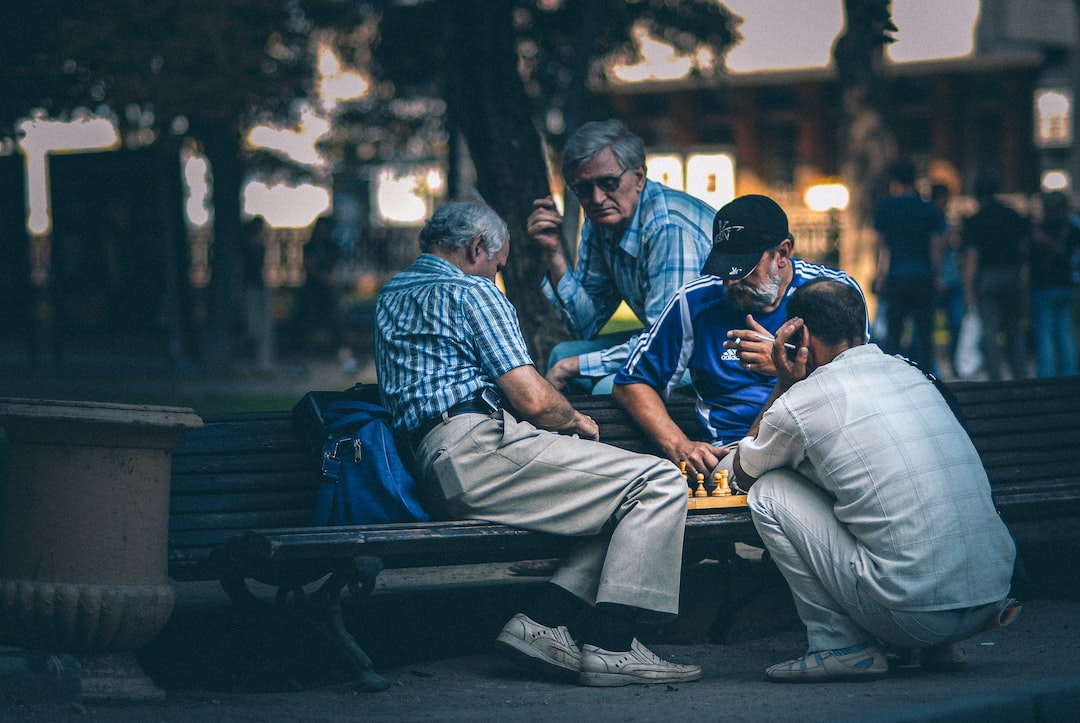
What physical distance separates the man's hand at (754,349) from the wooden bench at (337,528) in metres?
0.51

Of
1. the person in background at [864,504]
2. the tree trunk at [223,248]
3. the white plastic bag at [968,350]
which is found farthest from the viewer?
the tree trunk at [223,248]

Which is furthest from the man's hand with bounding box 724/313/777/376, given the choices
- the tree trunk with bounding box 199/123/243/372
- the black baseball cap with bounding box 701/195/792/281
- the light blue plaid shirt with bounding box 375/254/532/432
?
the tree trunk with bounding box 199/123/243/372

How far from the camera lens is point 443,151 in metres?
26.7

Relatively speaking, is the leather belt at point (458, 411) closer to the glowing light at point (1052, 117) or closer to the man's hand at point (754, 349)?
the man's hand at point (754, 349)

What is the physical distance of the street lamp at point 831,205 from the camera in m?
34.2

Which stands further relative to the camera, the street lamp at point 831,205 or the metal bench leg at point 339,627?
the street lamp at point 831,205

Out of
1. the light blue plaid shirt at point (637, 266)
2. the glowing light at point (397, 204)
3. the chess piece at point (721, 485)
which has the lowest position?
the chess piece at point (721, 485)

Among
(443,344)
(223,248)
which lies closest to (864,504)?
(443,344)

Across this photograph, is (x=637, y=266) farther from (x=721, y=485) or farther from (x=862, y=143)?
(x=862, y=143)

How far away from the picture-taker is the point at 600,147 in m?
6.12

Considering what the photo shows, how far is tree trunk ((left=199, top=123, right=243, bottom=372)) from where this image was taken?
59.3 feet

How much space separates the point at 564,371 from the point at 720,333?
957 mm

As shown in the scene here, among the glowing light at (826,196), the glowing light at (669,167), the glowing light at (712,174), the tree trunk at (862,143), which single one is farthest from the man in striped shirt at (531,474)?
the glowing light at (826,196)

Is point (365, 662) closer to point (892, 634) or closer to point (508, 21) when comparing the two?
point (892, 634)
